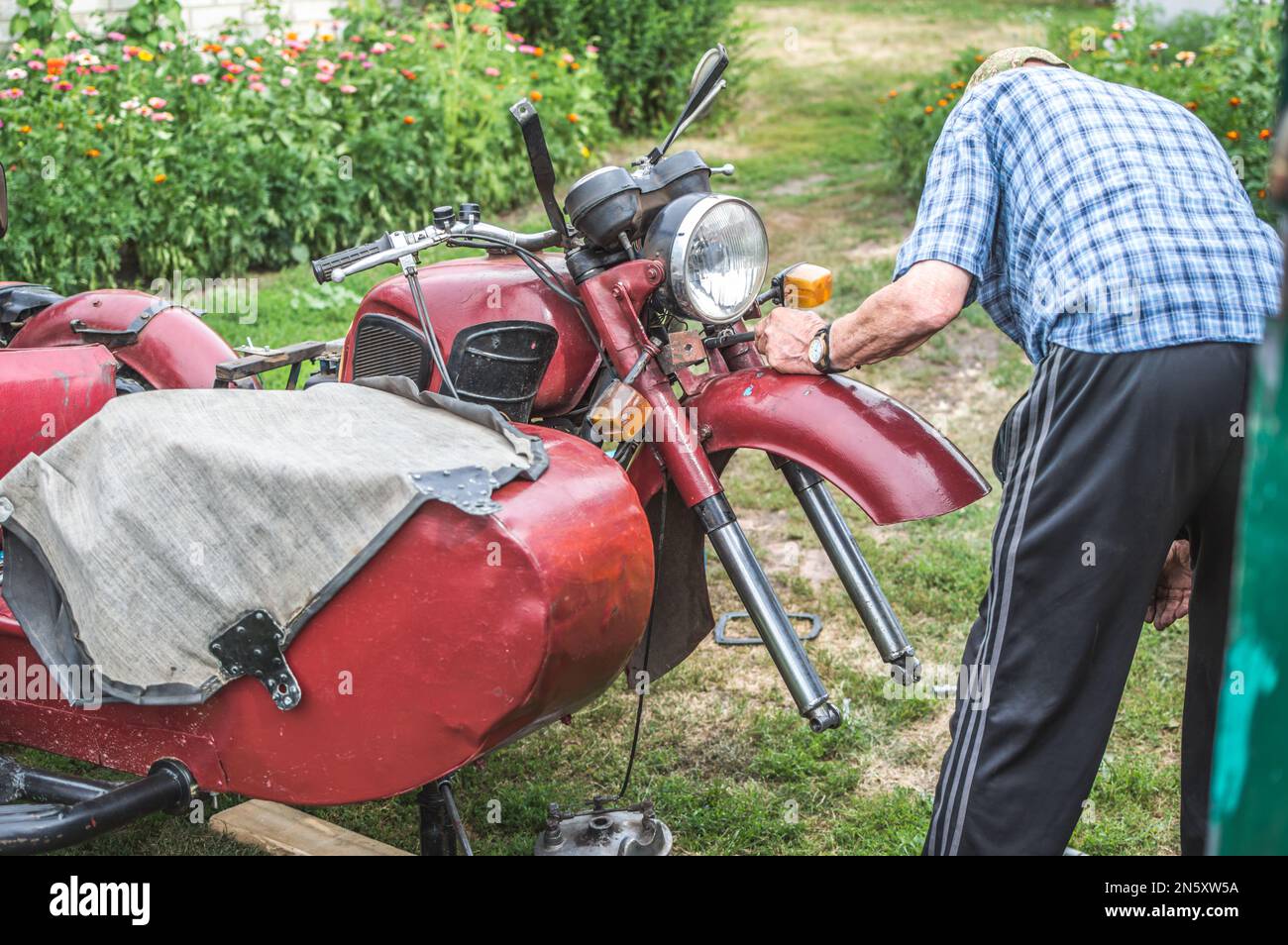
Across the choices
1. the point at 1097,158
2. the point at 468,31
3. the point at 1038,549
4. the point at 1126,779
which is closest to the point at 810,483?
the point at 1038,549

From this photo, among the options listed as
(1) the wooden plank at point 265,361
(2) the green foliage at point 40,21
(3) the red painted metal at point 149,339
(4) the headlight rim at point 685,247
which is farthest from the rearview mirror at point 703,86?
(2) the green foliage at point 40,21

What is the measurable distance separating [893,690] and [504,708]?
6.00 ft

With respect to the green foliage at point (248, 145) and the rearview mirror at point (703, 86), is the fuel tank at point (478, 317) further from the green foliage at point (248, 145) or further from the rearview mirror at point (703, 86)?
Answer: the green foliage at point (248, 145)

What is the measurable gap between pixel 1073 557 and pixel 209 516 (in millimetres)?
1459

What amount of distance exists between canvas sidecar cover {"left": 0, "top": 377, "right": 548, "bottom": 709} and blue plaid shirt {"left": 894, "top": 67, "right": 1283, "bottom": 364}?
917 millimetres

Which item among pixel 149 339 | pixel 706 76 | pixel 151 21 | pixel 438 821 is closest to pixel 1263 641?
pixel 706 76

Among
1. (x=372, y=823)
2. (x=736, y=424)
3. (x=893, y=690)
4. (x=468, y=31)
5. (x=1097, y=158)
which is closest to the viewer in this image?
(x=1097, y=158)

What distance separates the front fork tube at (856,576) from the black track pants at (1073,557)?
0.30 meters

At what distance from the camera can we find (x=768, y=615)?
8.30 ft

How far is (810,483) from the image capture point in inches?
107

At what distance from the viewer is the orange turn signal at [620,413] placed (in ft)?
8.39

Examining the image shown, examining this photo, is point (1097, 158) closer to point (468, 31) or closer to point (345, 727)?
point (345, 727)
